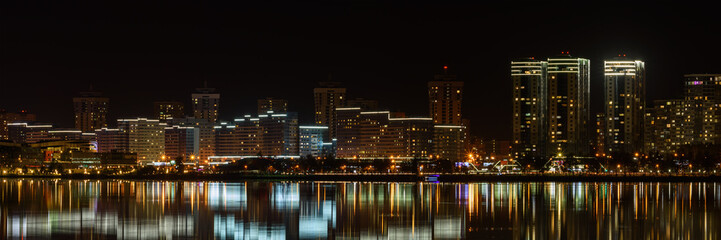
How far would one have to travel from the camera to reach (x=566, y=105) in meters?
135

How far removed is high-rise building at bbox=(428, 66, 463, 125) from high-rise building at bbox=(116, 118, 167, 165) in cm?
4933

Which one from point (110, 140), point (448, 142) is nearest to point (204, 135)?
point (110, 140)

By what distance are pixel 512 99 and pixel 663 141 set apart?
22407mm

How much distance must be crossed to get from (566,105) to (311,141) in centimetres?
4532

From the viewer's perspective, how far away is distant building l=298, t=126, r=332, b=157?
161750mm

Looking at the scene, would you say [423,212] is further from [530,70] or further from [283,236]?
[530,70]

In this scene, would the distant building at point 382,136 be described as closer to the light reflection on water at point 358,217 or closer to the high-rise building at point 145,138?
the high-rise building at point 145,138

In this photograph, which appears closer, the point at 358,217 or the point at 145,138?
the point at 358,217

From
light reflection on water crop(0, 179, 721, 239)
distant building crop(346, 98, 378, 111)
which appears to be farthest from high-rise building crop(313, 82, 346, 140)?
light reflection on water crop(0, 179, 721, 239)

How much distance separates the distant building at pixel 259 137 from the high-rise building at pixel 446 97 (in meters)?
23.0

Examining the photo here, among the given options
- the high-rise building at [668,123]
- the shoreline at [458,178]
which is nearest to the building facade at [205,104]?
the shoreline at [458,178]

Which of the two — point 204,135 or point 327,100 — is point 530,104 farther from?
point 204,135

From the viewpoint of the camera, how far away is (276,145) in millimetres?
163250

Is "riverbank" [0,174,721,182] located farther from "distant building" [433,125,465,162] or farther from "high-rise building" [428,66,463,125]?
"high-rise building" [428,66,463,125]
